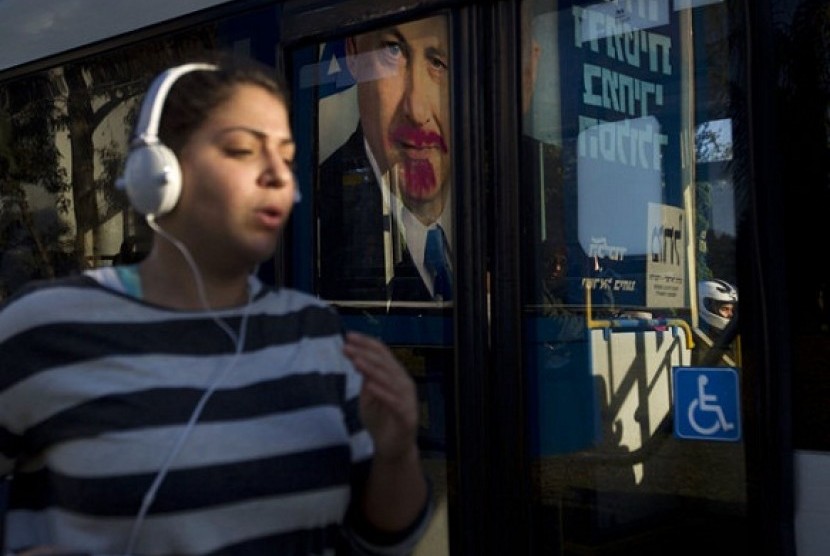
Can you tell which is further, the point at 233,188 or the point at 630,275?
the point at 630,275

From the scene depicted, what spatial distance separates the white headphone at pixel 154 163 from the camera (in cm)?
152

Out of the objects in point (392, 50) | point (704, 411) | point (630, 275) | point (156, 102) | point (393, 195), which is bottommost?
point (704, 411)

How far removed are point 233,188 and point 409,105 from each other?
6.36 feet

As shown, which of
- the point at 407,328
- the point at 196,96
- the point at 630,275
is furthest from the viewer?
the point at 407,328

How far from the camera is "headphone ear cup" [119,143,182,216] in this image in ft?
4.98

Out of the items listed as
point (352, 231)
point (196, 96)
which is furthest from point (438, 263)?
point (196, 96)

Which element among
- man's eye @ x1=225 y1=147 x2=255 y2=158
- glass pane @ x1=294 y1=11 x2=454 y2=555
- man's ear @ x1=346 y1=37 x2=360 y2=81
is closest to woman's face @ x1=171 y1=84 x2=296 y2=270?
man's eye @ x1=225 y1=147 x2=255 y2=158

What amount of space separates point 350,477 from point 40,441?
1.35 ft

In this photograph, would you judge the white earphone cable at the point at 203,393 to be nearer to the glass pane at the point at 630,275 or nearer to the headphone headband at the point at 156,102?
the headphone headband at the point at 156,102

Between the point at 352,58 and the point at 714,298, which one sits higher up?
the point at 352,58

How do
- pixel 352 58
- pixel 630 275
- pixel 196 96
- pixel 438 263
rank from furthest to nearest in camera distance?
pixel 352 58, pixel 438 263, pixel 630 275, pixel 196 96

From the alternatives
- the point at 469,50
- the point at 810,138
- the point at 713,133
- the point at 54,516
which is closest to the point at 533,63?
the point at 469,50

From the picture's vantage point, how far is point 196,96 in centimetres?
156

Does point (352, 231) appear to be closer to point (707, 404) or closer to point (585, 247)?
point (585, 247)
